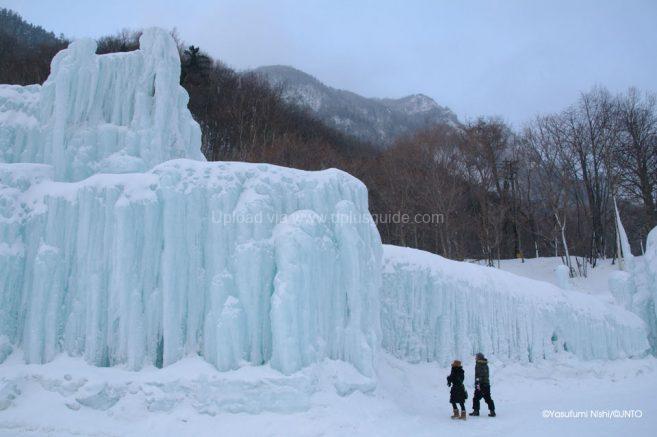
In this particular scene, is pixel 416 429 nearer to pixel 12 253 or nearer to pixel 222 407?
pixel 222 407

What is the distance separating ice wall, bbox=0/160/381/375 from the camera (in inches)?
416

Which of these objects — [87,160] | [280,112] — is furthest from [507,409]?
[280,112]

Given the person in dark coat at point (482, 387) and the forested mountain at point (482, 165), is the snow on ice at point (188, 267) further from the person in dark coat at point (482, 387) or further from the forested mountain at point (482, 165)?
the forested mountain at point (482, 165)

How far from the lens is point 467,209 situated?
37281 millimetres

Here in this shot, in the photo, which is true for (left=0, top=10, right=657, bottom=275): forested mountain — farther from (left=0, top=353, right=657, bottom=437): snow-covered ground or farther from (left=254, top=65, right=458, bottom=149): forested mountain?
(left=254, top=65, right=458, bottom=149): forested mountain

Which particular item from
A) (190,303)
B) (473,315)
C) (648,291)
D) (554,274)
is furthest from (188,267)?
(554,274)

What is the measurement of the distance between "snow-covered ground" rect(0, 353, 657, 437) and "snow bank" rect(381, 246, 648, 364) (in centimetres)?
374

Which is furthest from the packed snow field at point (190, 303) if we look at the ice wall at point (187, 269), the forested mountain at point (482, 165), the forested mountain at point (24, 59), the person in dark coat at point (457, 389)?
the forested mountain at point (24, 59)

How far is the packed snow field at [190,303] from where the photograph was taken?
9.70 m

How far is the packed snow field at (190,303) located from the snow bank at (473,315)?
653 mm

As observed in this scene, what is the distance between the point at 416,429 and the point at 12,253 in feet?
32.3

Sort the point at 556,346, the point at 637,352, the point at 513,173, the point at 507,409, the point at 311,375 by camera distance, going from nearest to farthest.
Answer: the point at 311,375 → the point at 507,409 → the point at 556,346 → the point at 637,352 → the point at 513,173

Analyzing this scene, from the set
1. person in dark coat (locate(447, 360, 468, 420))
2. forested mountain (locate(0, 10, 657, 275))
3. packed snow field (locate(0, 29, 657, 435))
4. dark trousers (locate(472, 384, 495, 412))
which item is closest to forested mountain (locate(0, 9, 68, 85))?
forested mountain (locate(0, 10, 657, 275))

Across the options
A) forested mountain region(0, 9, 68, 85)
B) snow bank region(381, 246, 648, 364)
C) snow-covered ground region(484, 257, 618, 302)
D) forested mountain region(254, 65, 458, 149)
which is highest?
forested mountain region(254, 65, 458, 149)
